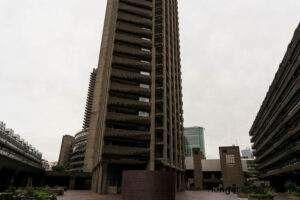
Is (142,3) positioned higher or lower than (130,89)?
higher

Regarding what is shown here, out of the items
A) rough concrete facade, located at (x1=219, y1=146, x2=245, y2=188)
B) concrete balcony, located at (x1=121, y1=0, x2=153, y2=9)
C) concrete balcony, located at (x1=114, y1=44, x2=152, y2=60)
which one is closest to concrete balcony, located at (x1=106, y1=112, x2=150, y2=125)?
concrete balcony, located at (x1=114, y1=44, x2=152, y2=60)

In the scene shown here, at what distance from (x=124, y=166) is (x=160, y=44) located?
3390cm

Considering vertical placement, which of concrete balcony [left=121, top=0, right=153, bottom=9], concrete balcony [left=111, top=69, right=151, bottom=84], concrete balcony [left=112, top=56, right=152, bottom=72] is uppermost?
concrete balcony [left=121, top=0, right=153, bottom=9]

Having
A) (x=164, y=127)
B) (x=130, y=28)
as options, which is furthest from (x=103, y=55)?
(x=164, y=127)

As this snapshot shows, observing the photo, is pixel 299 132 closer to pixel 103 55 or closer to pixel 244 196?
pixel 244 196

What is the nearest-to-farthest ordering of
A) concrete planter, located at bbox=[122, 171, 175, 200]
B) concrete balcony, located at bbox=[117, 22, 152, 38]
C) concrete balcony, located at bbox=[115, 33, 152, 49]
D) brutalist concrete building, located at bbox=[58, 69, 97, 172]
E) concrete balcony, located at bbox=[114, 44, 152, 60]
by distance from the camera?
concrete planter, located at bbox=[122, 171, 175, 200], concrete balcony, located at bbox=[114, 44, 152, 60], concrete balcony, located at bbox=[115, 33, 152, 49], concrete balcony, located at bbox=[117, 22, 152, 38], brutalist concrete building, located at bbox=[58, 69, 97, 172]

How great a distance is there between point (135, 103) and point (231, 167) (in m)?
49.6

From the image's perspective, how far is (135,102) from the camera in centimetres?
4484

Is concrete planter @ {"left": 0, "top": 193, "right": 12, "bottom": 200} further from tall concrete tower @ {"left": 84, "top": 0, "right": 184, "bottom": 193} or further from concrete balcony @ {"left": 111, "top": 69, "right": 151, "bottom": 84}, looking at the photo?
concrete balcony @ {"left": 111, "top": 69, "right": 151, "bottom": 84}

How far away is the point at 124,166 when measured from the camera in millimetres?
43938

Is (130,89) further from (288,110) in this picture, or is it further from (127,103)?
(288,110)

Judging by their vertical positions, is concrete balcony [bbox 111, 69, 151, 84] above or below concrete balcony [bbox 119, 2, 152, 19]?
below

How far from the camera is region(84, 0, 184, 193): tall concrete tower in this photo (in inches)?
1602

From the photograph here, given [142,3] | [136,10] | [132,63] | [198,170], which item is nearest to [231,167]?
[198,170]
